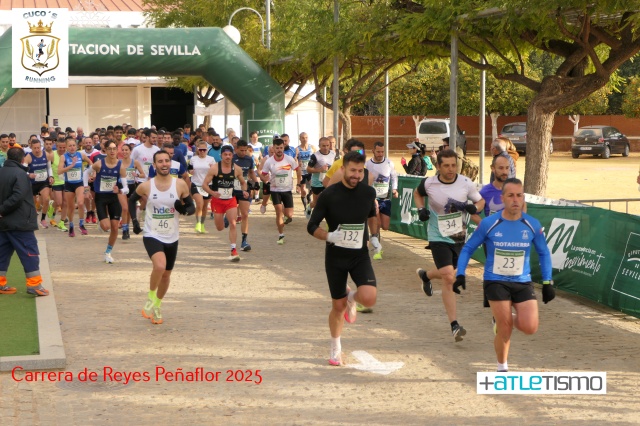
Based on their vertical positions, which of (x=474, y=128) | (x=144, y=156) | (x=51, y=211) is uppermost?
(x=474, y=128)

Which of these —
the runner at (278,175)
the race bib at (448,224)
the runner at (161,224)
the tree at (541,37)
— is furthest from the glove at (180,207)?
the runner at (278,175)

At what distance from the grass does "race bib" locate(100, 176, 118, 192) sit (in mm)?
3128

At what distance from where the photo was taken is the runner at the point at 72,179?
1759 centimetres

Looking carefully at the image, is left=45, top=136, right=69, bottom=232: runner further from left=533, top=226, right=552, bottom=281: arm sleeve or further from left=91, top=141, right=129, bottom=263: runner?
left=533, top=226, right=552, bottom=281: arm sleeve

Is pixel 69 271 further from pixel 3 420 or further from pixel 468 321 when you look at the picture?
pixel 3 420

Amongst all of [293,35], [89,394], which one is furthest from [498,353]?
[293,35]

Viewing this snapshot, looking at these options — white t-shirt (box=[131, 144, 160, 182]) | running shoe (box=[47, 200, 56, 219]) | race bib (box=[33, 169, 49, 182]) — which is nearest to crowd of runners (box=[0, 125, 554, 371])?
white t-shirt (box=[131, 144, 160, 182])

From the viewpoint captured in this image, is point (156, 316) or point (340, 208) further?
point (156, 316)

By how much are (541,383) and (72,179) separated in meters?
12.2

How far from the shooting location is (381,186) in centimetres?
1448

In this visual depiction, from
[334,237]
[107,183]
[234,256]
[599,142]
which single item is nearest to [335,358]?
[334,237]

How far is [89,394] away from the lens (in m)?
7.34

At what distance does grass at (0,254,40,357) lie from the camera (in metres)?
8.62

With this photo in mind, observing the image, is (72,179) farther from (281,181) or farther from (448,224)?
(448,224)
